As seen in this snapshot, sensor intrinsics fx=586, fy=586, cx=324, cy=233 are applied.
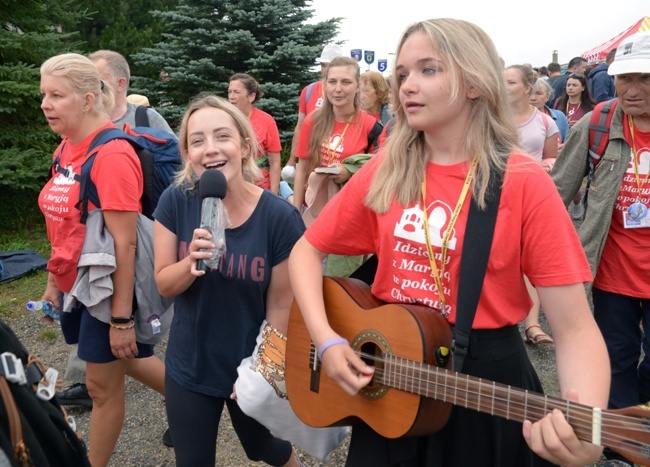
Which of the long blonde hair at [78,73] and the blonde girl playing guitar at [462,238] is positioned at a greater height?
the long blonde hair at [78,73]

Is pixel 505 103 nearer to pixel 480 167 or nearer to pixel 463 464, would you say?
pixel 480 167

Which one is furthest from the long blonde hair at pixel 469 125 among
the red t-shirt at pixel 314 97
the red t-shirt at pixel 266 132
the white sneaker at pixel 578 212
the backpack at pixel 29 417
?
the white sneaker at pixel 578 212

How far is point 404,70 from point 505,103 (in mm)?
344

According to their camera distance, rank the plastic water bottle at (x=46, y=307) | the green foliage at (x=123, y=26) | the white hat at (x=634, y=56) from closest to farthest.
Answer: the white hat at (x=634, y=56)
the plastic water bottle at (x=46, y=307)
the green foliage at (x=123, y=26)

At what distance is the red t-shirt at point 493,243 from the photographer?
5.50 ft

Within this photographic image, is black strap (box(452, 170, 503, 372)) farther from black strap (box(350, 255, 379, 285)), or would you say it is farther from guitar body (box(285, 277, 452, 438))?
black strap (box(350, 255, 379, 285))

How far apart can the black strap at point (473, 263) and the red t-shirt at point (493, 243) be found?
0.03 meters

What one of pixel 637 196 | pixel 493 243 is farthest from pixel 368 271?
pixel 637 196

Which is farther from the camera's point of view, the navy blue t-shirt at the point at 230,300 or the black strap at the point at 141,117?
the black strap at the point at 141,117

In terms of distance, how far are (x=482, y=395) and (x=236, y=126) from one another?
1.62 metres

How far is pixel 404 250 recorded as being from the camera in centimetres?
191

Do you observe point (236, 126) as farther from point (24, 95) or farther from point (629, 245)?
point (24, 95)

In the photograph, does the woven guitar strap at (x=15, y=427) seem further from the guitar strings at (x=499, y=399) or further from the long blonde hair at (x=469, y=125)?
the long blonde hair at (x=469, y=125)

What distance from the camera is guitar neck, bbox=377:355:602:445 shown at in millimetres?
1444
